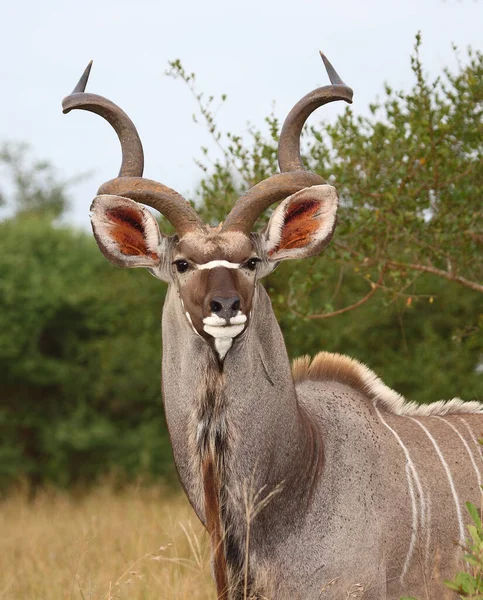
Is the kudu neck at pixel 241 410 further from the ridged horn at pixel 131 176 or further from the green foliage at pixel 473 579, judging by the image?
the green foliage at pixel 473 579

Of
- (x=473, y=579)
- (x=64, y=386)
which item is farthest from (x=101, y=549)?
(x=64, y=386)

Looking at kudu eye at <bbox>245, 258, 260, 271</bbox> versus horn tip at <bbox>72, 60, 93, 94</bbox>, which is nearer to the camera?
kudu eye at <bbox>245, 258, 260, 271</bbox>

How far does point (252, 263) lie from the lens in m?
4.00

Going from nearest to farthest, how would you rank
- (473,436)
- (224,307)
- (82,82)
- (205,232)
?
(224,307) → (205,232) → (473,436) → (82,82)

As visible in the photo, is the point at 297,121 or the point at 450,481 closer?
the point at 450,481

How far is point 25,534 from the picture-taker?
8.91m

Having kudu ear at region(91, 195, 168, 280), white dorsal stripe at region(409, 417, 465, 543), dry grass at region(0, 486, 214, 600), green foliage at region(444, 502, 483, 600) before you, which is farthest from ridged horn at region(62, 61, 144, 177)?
green foliage at region(444, 502, 483, 600)

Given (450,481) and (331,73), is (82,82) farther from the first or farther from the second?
(450,481)

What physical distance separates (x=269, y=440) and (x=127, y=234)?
42.4 inches

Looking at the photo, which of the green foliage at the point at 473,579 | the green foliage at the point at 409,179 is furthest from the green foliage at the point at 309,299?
the green foliage at the point at 473,579

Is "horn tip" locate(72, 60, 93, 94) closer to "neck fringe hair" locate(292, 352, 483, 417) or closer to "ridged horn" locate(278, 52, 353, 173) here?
"ridged horn" locate(278, 52, 353, 173)

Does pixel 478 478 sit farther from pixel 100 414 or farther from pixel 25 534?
pixel 100 414

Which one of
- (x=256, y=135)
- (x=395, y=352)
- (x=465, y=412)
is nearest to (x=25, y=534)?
(x=395, y=352)

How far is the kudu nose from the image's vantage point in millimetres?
3639
